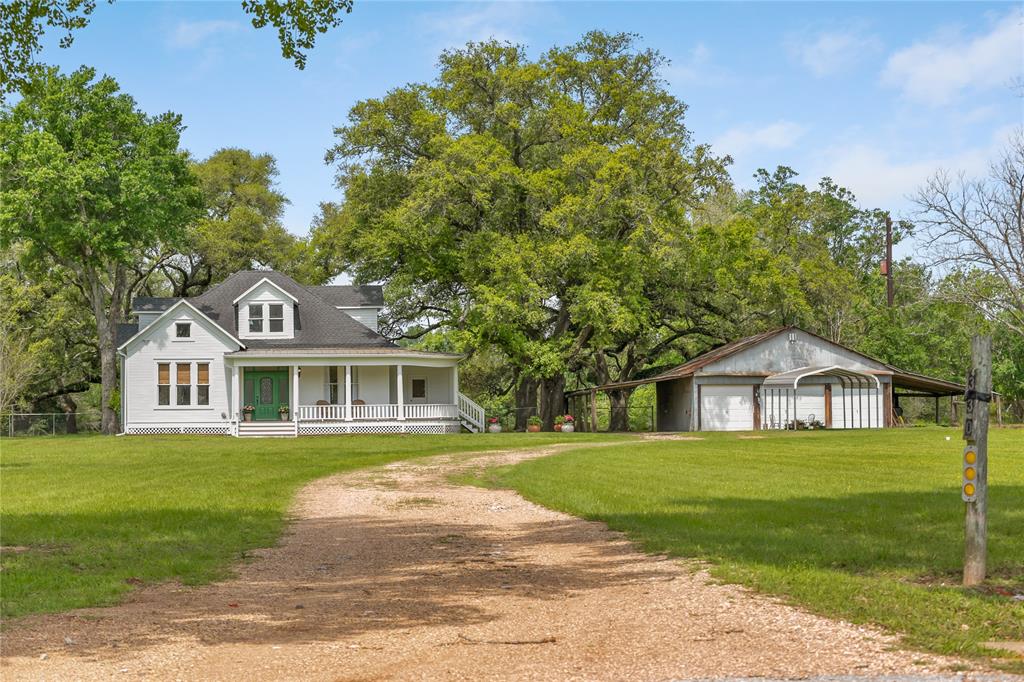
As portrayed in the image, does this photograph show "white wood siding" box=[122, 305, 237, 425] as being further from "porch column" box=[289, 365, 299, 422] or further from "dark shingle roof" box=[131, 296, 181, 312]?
"porch column" box=[289, 365, 299, 422]

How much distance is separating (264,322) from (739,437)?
20089 millimetres

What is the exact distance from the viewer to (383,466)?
2428 cm

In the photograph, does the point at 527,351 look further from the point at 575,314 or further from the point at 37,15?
the point at 37,15

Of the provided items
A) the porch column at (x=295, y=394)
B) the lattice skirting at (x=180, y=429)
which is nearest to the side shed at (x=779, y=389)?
the porch column at (x=295, y=394)

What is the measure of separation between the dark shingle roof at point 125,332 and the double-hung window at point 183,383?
363 centimetres

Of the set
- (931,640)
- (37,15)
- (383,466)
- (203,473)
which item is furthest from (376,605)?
(383,466)

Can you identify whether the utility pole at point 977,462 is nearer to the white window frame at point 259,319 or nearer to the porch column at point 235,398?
the porch column at point 235,398

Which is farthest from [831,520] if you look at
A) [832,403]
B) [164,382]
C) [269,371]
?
[164,382]

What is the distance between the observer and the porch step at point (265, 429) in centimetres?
4066

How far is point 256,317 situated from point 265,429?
5.33 metres

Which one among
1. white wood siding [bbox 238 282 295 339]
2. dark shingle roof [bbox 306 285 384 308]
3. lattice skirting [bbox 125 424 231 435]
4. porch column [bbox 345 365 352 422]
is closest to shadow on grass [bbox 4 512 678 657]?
porch column [bbox 345 365 352 422]

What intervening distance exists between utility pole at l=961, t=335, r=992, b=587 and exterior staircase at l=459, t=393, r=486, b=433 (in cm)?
3476

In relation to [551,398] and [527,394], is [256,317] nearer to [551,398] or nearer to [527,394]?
[551,398]

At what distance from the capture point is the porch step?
4066 centimetres
